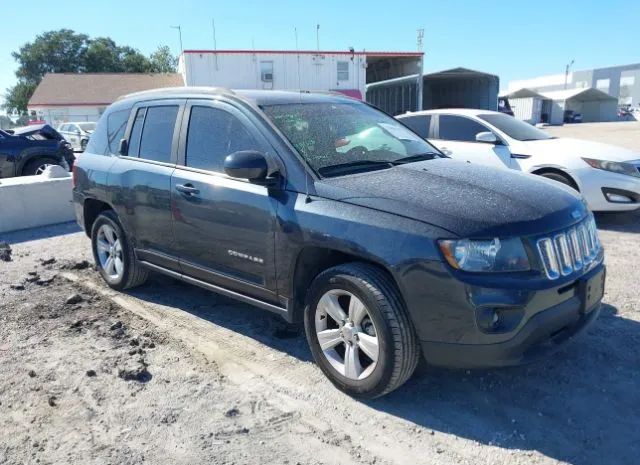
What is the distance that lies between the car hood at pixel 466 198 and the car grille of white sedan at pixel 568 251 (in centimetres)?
7

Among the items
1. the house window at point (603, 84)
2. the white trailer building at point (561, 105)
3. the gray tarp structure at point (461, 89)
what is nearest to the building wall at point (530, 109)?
the white trailer building at point (561, 105)

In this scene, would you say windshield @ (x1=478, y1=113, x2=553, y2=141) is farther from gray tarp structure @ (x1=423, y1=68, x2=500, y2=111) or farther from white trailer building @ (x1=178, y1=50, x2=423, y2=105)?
gray tarp structure @ (x1=423, y1=68, x2=500, y2=111)

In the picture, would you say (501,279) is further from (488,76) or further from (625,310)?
(488,76)

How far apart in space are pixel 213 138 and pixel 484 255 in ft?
7.32

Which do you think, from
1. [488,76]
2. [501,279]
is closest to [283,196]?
[501,279]

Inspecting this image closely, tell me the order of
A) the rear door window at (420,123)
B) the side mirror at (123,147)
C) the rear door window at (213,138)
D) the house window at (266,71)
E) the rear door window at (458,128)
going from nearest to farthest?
1. the rear door window at (213,138)
2. the side mirror at (123,147)
3. the rear door window at (458,128)
4. the rear door window at (420,123)
5. the house window at (266,71)

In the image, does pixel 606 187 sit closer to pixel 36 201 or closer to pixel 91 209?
pixel 91 209

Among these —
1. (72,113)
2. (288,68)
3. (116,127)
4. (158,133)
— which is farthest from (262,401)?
(72,113)

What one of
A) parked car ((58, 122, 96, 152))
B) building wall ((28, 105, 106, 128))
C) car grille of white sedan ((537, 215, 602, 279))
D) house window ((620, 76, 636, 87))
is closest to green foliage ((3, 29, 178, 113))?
building wall ((28, 105, 106, 128))

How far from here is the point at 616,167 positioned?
696 cm

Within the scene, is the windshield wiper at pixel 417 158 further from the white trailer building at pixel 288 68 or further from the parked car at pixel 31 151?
the white trailer building at pixel 288 68

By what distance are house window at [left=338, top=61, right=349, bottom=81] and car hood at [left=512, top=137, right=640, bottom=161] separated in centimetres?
2679

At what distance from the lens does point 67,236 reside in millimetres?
7844

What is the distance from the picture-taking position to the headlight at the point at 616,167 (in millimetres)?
6945
